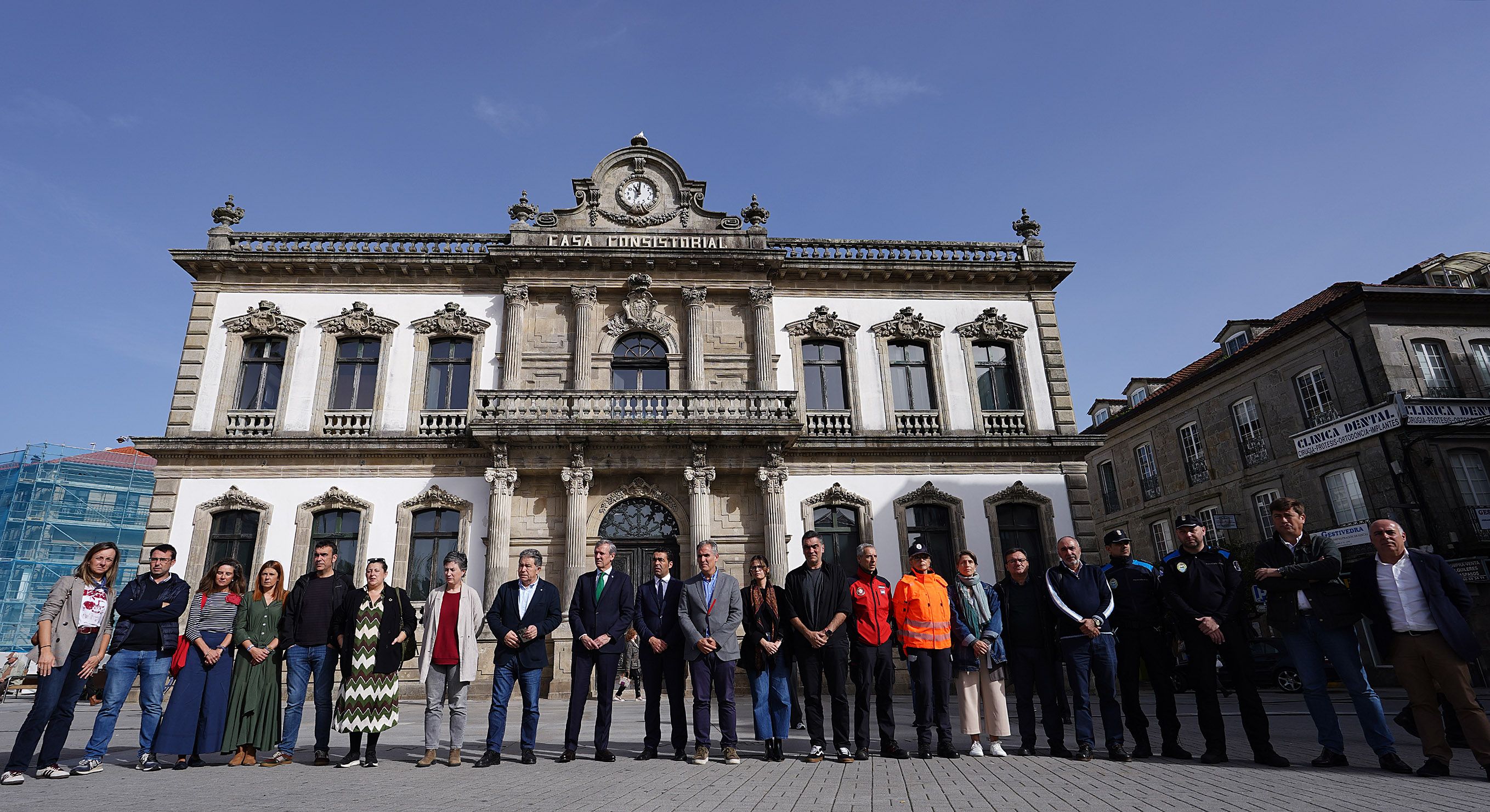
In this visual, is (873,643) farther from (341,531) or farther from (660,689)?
(341,531)

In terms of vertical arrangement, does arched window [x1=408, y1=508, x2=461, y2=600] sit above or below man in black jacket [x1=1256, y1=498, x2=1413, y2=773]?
above

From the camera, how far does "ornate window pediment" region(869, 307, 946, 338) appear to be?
19.5 meters

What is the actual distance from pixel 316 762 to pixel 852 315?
50.7 feet

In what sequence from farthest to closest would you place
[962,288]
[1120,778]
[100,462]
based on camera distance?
1. [100,462]
2. [962,288]
3. [1120,778]

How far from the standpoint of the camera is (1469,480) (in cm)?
1980

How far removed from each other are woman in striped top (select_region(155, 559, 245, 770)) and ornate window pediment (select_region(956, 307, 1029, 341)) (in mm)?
16766

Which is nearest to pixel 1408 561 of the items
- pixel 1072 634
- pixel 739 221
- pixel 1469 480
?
pixel 1072 634

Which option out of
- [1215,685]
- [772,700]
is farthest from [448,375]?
[1215,685]

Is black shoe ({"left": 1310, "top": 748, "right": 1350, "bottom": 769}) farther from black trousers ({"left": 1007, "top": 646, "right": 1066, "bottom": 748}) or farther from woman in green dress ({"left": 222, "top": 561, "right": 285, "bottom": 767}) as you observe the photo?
woman in green dress ({"left": 222, "top": 561, "right": 285, "bottom": 767})

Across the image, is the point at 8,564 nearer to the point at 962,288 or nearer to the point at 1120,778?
the point at 962,288

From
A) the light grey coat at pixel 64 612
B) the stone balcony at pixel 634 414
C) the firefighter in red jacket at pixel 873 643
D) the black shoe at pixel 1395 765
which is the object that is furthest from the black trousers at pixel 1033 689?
the stone balcony at pixel 634 414

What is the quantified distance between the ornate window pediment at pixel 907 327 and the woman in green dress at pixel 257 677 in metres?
15.0

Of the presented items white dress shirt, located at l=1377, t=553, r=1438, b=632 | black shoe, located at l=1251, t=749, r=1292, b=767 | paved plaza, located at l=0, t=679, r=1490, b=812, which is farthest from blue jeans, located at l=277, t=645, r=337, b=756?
white dress shirt, located at l=1377, t=553, r=1438, b=632

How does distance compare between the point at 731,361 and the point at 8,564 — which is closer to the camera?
the point at 731,361
